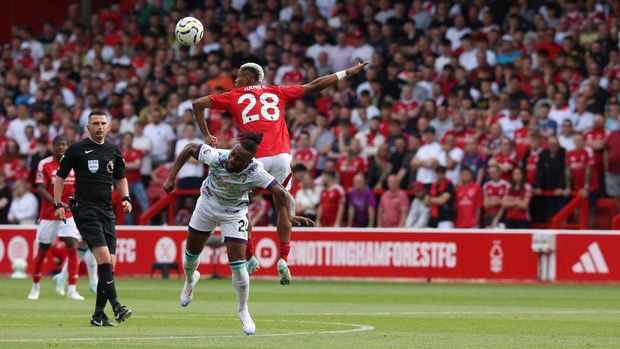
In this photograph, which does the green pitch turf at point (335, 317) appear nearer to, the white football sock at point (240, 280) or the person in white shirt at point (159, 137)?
the white football sock at point (240, 280)

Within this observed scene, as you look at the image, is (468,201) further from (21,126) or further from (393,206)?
(21,126)

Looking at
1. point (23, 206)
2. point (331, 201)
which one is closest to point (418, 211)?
point (331, 201)

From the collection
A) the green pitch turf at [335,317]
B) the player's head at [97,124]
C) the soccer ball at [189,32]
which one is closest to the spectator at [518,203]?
the green pitch turf at [335,317]

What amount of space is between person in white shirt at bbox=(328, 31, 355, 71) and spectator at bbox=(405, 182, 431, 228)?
4.82 metres

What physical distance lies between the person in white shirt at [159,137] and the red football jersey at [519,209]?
7776mm

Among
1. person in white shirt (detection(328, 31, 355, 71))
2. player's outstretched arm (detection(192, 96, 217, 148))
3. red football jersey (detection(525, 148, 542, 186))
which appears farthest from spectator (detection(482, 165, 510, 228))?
player's outstretched arm (detection(192, 96, 217, 148))

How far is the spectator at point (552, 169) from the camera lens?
2488 centimetres

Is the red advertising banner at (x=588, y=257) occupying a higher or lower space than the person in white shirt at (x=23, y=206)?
lower

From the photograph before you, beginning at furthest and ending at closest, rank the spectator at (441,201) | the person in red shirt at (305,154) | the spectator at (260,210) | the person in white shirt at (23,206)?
the person in white shirt at (23,206)
the spectator at (260,210)
the person in red shirt at (305,154)
the spectator at (441,201)

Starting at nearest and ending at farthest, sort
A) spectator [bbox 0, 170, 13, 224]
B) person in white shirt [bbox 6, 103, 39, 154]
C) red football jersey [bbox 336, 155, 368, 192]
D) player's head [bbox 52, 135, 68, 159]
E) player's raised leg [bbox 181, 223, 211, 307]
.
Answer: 1. player's raised leg [bbox 181, 223, 211, 307]
2. player's head [bbox 52, 135, 68, 159]
3. red football jersey [bbox 336, 155, 368, 192]
4. spectator [bbox 0, 170, 13, 224]
5. person in white shirt [bbox 6, 103, 39, 154]

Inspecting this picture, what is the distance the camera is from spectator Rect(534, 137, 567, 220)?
24875 millimetres

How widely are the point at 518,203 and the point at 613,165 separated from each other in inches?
75.1

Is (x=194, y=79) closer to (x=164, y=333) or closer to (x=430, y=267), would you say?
(x=430, y=267)

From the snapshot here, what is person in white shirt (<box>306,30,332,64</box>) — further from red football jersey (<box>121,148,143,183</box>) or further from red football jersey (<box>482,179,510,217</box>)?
red football jersey (<box>482,179,510,217</box>)
